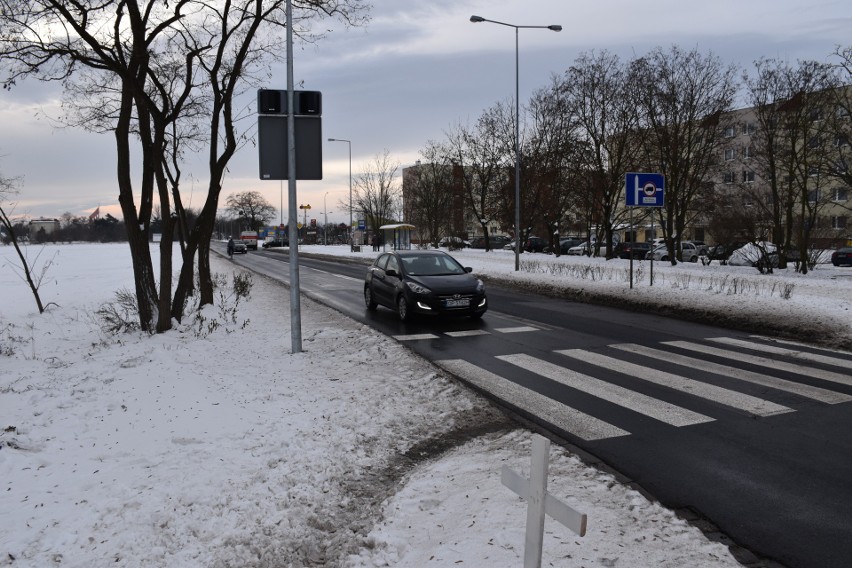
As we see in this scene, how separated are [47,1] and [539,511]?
35.4ft

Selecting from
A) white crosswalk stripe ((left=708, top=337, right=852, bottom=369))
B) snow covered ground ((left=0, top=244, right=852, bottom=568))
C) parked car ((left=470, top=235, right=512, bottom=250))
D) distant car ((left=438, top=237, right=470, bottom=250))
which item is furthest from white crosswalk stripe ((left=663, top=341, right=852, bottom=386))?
parked car ((left=470, top=235, right=512, bottom=250))

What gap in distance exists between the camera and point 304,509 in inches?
149

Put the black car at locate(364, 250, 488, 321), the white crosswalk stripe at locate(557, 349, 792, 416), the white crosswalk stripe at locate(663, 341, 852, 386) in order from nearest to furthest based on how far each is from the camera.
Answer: the white crosswalk stripe at locate(557, 349, 792, 416) < the white crosswalk stripe at locate(663, 341, 852, 386) < the black car at locate(364, 250, 488, 321)

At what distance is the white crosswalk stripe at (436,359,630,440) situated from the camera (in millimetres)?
5355

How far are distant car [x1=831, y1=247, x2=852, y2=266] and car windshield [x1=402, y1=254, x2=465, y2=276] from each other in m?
29.4

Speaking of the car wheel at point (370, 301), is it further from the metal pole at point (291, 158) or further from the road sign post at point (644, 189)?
the road sign post at point (644, 189)

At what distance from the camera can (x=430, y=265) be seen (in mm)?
12977

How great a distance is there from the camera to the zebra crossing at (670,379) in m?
5.82

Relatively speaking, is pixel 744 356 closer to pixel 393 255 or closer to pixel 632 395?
pixel 632 395

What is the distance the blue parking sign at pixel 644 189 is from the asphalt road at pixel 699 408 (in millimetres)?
4319

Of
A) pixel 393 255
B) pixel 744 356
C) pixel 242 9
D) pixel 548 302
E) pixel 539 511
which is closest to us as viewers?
pixel 539 511

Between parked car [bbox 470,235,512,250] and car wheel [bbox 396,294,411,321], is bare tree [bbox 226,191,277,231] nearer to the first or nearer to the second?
parked car [bbox 470,235,512,250]

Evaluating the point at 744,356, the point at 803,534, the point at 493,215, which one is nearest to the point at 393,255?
the point at 744,356

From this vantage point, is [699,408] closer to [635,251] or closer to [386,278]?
[386,278]
